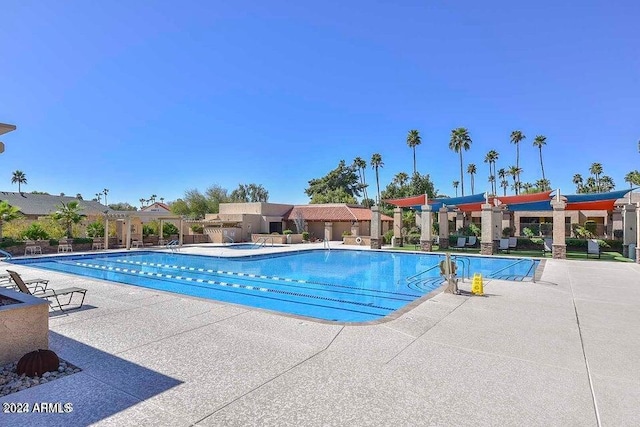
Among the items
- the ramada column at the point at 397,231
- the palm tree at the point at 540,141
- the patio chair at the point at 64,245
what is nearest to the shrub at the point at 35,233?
the patio chair at the point at 64,245

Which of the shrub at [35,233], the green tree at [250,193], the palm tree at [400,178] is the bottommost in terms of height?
the shrub at [35,233]

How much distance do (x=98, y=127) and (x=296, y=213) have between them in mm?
20470

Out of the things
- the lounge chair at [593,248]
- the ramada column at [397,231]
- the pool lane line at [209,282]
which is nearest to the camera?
the pool lane line at [209,282]

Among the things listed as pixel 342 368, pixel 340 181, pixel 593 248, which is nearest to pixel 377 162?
pixel 340 181

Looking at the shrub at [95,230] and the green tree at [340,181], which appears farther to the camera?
the green tree at [340,181]

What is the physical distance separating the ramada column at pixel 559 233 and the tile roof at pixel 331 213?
693 inches

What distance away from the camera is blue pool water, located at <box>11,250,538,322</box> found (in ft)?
33.9

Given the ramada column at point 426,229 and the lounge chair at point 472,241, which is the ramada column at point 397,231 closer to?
the ramada column at point 426,229

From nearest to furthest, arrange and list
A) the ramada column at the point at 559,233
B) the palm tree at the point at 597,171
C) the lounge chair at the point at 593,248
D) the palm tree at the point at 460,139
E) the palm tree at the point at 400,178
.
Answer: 1. the ramada column at the point at 559,233
2. the lounge chair at the point at 593,248
3. the palm tree at the point at 460,139
4. the palm tree at the point at 400,178
5. the palm tree at the point at 597,171

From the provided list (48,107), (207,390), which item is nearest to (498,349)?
(207,390)

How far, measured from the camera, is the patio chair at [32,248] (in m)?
20.9

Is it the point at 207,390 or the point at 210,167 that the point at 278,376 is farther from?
the point at 210,167

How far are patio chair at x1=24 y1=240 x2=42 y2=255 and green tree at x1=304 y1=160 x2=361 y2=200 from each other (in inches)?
1657

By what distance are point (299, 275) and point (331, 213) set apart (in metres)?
22.0
